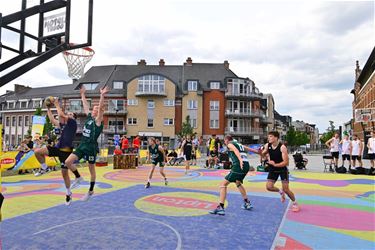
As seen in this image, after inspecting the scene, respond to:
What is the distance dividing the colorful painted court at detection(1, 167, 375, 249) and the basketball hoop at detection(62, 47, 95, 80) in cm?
408

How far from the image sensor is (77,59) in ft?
34.1

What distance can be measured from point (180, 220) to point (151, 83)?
45.9m

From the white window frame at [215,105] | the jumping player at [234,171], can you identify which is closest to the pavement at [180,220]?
the jumping player at [234,171]

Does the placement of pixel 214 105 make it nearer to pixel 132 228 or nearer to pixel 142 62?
pixel 142 62

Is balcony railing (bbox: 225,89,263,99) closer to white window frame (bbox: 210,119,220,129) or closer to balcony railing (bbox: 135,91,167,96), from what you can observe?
white window frame (bbox: 210,119,220,129)

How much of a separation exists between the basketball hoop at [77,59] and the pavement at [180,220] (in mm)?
4085

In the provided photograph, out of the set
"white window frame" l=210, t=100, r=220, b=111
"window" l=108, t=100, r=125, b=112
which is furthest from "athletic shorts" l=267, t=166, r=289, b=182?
"window" l=108, t=100, r=125, b=112

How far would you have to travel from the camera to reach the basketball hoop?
10117 millimetres

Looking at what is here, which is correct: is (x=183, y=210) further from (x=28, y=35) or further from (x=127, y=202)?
(x=28, y=35)

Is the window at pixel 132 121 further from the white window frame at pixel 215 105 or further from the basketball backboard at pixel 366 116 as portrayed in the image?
the basketball backboard at pixel 366 116

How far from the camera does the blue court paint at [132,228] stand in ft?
17.0

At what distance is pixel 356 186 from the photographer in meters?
12.0

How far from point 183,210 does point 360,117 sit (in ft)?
99.6

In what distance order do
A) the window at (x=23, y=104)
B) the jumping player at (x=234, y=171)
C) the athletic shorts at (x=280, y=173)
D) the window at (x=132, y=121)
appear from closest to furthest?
the jumping player at (x=234, y=171) → the athletic shorts at (x=280, y=173) → the window at (x=132, y=121) → the window at (x=23, y=104)
